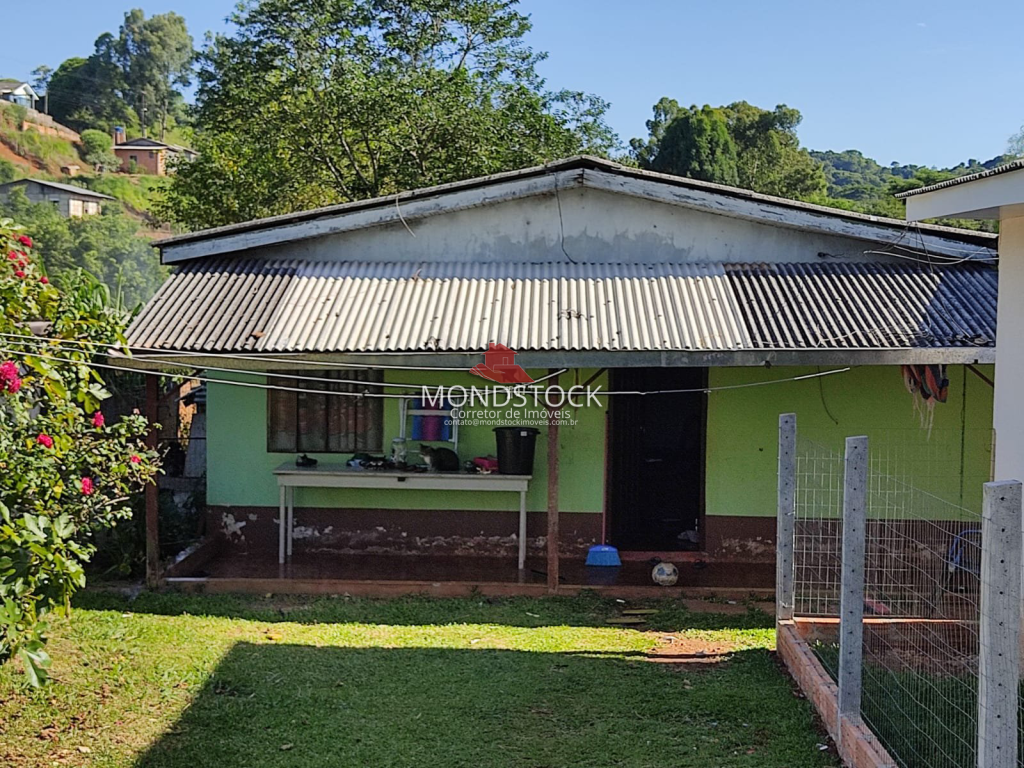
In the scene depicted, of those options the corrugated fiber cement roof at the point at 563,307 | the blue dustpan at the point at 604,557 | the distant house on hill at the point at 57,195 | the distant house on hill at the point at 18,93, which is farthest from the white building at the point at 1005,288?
the distant house on hill at the point at 18,93

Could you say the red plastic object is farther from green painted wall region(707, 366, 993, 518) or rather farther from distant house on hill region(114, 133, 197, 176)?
distant house on hill region(114, 133, 197, 176)

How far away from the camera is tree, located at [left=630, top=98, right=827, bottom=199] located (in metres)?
46.7

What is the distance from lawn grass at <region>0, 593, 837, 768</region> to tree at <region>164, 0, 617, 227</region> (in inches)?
745

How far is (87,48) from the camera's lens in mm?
94062

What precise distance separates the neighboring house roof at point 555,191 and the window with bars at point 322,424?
5.62 feet

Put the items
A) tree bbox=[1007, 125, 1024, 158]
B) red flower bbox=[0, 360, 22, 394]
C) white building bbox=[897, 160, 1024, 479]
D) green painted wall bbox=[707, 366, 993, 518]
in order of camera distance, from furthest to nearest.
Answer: tree bbox=[1007, 125, 1024, 158] → green painted wall bbox=[707, 366, 993, 518] → white building bbox=[897, 160, 1024, 479] → red flower bbox=[0, 360, 22, 394]

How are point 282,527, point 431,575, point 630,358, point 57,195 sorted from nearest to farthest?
1. point 630,358
2. point 431,575
3. point 282,527
4. point 57,195

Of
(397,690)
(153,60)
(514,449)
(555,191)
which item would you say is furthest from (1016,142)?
(153,60)

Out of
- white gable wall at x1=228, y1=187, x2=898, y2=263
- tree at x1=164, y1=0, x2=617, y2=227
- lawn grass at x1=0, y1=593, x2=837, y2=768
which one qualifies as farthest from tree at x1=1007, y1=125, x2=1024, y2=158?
lawn grass at x1=0, y1=593, x2=837, y2=768

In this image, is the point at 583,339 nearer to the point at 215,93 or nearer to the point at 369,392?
the point at 369,392

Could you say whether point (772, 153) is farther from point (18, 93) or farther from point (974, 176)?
point (18, 93)

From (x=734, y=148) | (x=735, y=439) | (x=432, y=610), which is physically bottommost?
(x=432, y=610)

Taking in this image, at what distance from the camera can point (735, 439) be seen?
11219mm

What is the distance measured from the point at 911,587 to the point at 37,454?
6.59 metres
